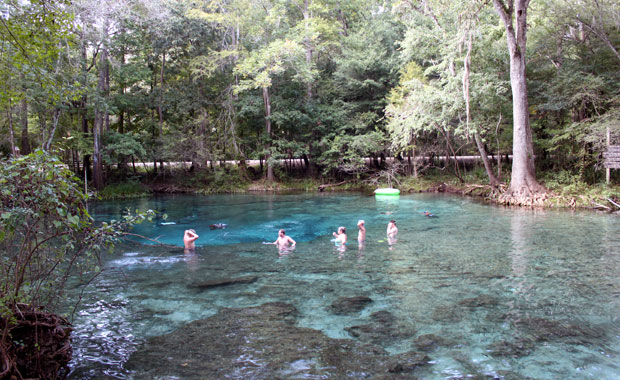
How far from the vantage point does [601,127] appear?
17500 mm

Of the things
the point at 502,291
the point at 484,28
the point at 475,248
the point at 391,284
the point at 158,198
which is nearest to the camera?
the point at 502,291

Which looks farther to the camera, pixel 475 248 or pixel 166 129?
pixel 166 129

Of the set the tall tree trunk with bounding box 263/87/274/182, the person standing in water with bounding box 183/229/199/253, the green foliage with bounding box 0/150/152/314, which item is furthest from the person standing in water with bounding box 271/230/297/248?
the tall tree trunk with bounding box 263/87/274/182

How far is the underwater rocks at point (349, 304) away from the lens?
676 centimetres

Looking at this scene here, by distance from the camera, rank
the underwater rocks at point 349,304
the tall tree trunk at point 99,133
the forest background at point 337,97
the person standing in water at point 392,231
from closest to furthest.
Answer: the underwater rocks at point 349,304 → the person standing in water at point 392,231 → the forest background at point 337,97 → the tall tree trunk at point 99,133

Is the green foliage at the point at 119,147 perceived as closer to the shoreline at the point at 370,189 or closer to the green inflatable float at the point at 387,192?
the shoreline at the point at 370,189

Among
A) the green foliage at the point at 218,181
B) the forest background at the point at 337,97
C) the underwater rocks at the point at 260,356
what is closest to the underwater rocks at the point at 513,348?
the underwater rocks at the point at 260,356

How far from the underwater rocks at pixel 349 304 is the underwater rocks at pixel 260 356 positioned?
36.9 inches

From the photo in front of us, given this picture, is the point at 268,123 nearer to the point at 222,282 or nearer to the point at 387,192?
the point at 387,192

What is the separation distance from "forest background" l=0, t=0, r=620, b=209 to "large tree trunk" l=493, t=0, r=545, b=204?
97 millimetres

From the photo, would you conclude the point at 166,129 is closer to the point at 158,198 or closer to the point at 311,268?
the point at 158,198

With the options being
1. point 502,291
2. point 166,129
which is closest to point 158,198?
point 166,129

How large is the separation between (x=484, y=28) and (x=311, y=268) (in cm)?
1802

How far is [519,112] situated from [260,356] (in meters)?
17.8
